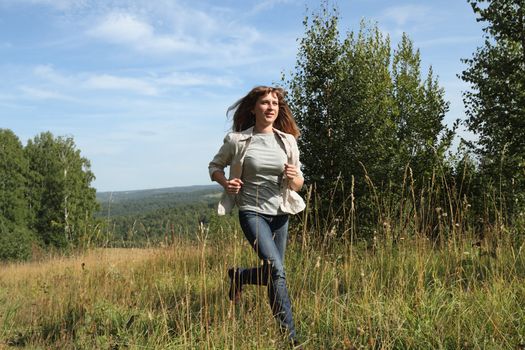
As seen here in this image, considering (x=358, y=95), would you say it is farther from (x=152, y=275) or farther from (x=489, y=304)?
(x=489, y=304)

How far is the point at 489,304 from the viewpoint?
3471mm

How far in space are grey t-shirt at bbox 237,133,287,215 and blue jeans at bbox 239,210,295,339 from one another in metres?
0.08

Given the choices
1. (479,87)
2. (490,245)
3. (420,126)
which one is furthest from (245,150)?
(420,126)

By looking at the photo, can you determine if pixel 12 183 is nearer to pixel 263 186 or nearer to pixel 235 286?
pixel 235 286

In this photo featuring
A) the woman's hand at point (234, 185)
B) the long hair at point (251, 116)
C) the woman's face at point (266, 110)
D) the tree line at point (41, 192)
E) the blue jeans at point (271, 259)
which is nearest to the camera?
the blue jeans at point (271, 259)

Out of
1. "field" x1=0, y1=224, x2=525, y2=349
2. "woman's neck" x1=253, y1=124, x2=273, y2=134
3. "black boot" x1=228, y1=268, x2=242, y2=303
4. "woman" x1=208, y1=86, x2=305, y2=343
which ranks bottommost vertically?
"field" x1=0, y1=224, x2=525, y2=349

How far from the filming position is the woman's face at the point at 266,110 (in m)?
3.90

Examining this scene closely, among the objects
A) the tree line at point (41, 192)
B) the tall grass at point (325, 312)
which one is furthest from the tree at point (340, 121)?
the tree line at point (41, 192)

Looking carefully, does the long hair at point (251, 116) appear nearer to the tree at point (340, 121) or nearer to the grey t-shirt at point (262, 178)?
the grey t-shirt at point (262, 178)

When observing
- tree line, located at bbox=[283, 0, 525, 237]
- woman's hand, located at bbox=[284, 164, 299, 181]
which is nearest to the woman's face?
woman's hand, located at bbox=[284, 164, 299, 181]

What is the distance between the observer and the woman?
3459mm

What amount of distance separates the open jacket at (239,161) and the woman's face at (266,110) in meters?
0.10

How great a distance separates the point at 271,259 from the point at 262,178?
27.1 inches

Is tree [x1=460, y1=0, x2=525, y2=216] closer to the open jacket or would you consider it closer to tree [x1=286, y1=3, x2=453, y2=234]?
tree [x1=286, y1=3, x2=453, y2=234]
